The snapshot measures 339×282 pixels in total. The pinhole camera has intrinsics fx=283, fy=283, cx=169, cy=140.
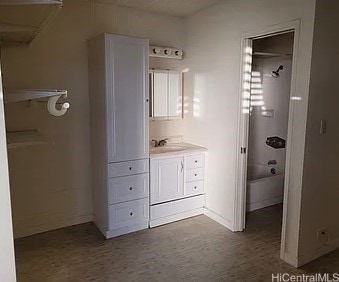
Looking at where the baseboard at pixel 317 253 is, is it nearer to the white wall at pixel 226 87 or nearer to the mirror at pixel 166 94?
the white wall at pixel 226 87

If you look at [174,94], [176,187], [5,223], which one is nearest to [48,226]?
[176,187]

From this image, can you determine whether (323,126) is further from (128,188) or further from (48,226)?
(48,226)

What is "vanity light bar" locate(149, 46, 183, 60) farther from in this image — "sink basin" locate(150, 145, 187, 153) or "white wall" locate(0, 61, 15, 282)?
"white wall" locate(0, 61, 15, 282)

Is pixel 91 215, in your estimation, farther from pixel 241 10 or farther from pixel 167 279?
pixel 241 10

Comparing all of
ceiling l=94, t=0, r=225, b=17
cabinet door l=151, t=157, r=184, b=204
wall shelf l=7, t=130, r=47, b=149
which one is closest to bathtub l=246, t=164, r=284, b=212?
cabinet door l=151, t=157, r=184, b=204

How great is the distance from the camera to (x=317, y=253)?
264 centimetres

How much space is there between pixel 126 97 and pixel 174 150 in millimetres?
911

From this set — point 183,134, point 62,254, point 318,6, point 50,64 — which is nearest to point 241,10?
point 318,6

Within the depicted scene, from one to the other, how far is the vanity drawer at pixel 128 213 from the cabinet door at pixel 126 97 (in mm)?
511

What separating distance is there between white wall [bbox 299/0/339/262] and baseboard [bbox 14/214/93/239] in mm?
2353

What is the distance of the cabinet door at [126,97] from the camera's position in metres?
2.81

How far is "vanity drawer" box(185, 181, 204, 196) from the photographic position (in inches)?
136

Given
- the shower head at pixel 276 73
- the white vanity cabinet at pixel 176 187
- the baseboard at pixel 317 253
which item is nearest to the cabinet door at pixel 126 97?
the white vanity cabinet at pixel 176 187

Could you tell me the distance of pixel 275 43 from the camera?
418 cm
